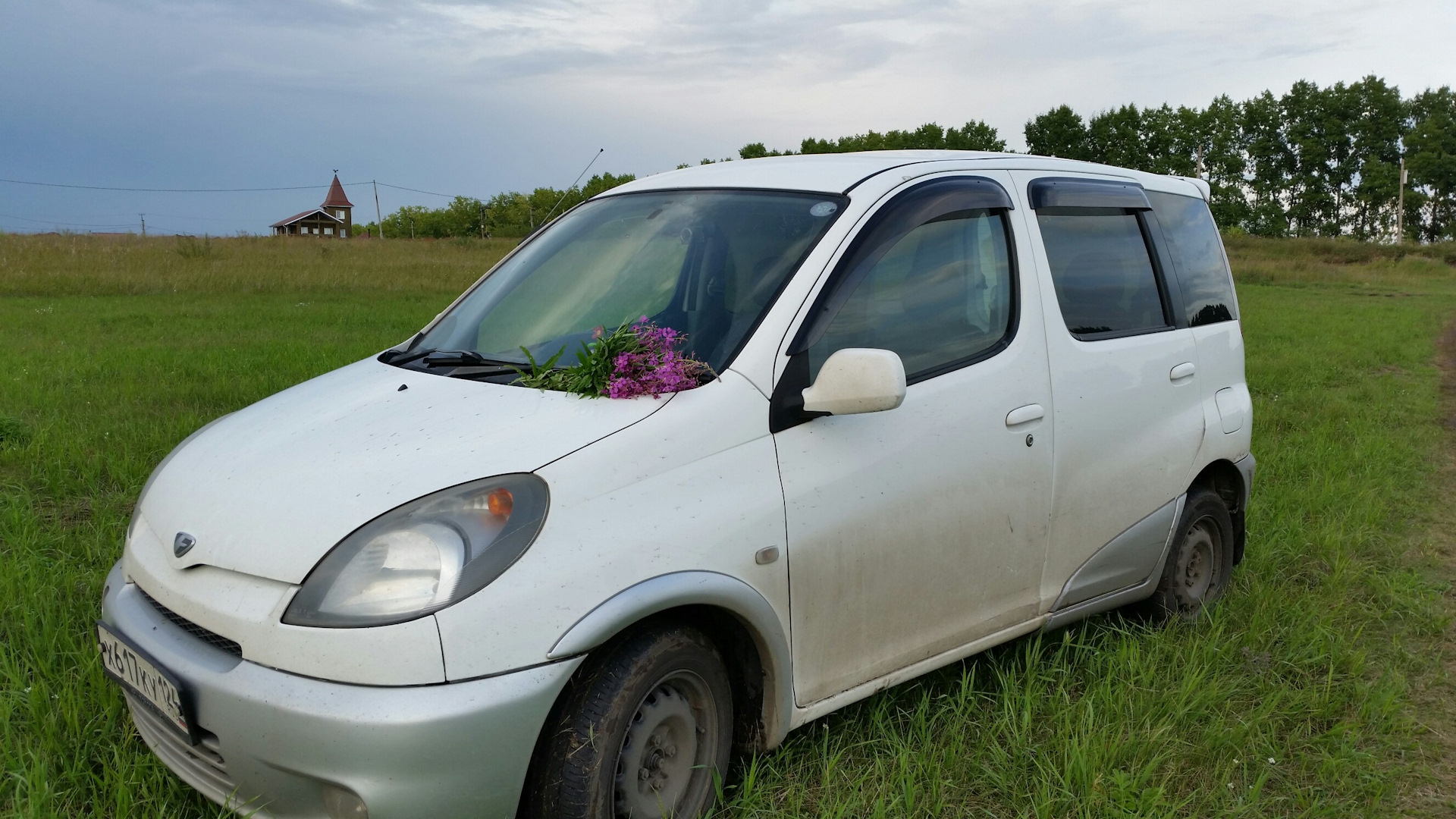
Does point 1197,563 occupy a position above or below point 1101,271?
below

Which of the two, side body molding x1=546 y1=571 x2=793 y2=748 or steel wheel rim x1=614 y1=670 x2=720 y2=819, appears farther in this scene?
steel wheel rim x1=614 y1=670 x2=720 y2=819

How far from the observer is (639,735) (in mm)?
2348

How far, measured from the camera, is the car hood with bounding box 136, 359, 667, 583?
7.25ft

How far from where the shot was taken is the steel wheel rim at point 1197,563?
4.09 meters

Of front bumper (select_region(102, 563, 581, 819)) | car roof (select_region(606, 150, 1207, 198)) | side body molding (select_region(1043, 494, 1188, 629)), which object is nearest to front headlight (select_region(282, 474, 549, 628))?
front bumper (select_region(102, 563, 581, 819))

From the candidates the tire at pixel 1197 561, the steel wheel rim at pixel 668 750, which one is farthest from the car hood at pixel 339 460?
the tire at pixel 1197 561

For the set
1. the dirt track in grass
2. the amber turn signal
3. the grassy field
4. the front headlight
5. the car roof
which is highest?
the car roof

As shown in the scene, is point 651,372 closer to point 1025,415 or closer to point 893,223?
point 893,223

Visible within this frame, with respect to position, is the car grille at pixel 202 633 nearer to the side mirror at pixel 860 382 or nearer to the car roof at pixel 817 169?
the side mirror at pixel 860 382

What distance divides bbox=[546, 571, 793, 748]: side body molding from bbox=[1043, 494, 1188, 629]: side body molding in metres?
1.24

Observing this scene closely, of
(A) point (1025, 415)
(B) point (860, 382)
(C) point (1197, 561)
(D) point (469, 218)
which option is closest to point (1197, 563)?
(C) point (1197, 561)

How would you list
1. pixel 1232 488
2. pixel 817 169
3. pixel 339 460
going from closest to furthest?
pixel 339 460 → pixel 817 169 → pixel 1232 488

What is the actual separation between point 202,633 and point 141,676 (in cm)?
22

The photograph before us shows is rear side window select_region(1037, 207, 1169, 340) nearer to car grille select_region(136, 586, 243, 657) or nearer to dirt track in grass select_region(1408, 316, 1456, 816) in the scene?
dirt track in grass select_region(1408, 316, 1456, 816)
